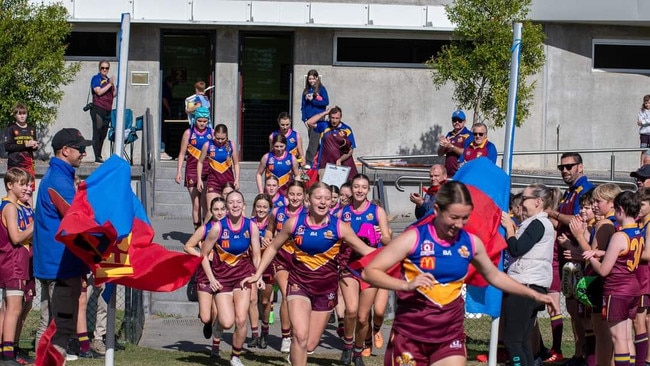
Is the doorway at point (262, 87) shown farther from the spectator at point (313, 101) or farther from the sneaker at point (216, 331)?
the sneaker at point (216, 331)

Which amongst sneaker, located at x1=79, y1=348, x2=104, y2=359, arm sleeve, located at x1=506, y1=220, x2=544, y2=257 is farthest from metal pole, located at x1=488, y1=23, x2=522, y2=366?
sneaker, located at x1=79, y1=348, x2=104, y2=359

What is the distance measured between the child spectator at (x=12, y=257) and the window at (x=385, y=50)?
41.4ft

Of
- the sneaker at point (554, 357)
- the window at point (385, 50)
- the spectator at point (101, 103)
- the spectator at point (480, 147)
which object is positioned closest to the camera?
the sneaker at point (554, 357)

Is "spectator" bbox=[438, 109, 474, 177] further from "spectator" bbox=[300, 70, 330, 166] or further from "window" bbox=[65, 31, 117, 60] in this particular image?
"window" bbox=[65, 31, 117, 60]

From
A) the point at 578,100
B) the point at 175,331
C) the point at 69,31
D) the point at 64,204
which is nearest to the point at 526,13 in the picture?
the point at 578,100

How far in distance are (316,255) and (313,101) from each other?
7.93 metres

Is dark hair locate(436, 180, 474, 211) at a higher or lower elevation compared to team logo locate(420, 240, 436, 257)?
higher

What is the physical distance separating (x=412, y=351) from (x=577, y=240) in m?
3.40

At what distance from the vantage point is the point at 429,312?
809cm

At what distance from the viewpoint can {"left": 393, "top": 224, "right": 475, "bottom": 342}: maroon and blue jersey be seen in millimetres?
7996

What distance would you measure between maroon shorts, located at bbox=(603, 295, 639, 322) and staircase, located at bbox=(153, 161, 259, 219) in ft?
30.2

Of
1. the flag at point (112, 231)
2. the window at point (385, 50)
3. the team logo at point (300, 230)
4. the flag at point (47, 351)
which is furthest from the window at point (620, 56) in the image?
the flag at point (47, 351)

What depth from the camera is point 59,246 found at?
Result: 995 cm

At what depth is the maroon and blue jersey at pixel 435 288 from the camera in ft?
26.2
